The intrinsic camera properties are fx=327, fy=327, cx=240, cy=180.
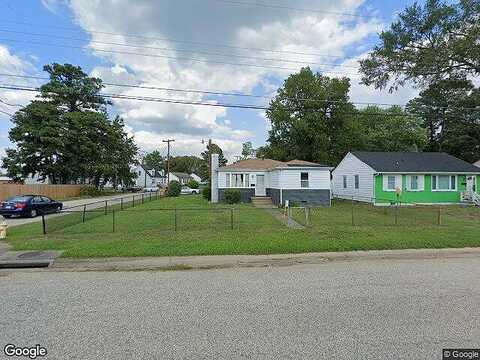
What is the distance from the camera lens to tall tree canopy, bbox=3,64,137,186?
4138cm

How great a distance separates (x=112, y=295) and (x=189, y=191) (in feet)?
177

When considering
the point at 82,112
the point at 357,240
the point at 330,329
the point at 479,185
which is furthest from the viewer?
the point at 82,112

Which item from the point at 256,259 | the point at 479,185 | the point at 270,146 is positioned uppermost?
the point at 270,146

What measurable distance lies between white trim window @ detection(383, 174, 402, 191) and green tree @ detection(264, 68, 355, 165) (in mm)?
13272

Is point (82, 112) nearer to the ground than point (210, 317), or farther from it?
farther from it

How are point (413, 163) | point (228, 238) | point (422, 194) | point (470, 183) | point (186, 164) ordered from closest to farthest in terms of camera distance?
point (228, 238), point (422, 194), point (470, 183), point (413, 163), point (186, 164)

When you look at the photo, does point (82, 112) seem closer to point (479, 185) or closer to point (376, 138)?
point (376, 138)

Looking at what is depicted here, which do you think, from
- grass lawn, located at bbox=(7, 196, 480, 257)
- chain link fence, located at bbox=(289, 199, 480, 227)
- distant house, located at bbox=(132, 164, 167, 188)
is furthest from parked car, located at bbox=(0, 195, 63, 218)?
distant house, located at bbox=(132, 164, 167, 188)

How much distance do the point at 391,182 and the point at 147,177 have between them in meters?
75.6

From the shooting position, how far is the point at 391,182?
27031mm

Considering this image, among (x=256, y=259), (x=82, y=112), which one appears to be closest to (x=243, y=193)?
(x=256, y=259)

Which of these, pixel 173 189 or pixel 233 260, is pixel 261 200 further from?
pixel 233 260

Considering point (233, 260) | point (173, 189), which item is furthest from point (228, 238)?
point (173, 189)

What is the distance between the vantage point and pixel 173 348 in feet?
12.0
